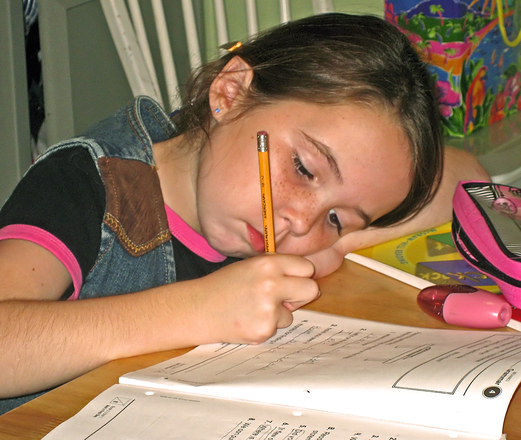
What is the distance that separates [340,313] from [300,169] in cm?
20

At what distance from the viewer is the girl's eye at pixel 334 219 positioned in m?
0.80

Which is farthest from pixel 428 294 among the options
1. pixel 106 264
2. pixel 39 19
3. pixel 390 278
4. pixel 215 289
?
pixel 39 19

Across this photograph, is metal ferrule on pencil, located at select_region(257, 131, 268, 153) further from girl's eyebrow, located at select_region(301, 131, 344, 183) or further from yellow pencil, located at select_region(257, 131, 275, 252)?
girl's eyebrow, located at select_region(301, 131, 344, 183)

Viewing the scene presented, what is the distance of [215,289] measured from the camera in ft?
1.95

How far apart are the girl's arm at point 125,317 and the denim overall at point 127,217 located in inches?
5.9

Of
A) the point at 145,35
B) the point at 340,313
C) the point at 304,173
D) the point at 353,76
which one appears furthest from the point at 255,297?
the point at 145,35

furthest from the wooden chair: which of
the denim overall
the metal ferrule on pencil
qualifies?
the metal ferrule on pencil

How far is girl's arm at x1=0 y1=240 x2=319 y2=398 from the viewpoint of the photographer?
55 cm

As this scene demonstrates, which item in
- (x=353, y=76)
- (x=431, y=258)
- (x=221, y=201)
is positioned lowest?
(x=431, y=258)

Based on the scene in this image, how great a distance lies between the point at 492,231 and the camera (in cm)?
70

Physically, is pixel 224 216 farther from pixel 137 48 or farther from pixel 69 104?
pixel 69 104

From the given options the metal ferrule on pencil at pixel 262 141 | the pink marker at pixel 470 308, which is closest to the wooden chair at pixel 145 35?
the metal ferrule on pencil at pixel 262 141

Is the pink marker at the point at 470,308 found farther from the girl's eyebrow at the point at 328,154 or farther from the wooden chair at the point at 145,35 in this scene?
the wooden chair at the point at 145,35

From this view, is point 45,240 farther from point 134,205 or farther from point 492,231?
point 492,231
